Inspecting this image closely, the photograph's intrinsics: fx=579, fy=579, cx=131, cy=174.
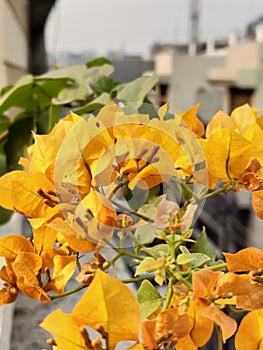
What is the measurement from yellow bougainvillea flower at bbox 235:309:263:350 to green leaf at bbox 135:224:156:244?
45 millimetres

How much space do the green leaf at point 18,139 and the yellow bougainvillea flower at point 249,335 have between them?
11.2 inches

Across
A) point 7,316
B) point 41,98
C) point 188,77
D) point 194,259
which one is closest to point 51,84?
point 41,98

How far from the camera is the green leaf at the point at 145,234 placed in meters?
0.22

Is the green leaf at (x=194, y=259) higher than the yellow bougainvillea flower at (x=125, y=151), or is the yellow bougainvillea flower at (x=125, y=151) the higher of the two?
the yellow bougainvillea flower at (x=125, y=151)

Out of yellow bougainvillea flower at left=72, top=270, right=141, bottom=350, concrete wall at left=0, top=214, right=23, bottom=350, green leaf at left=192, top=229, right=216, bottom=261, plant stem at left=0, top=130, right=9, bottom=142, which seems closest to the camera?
yellow bougainvillea flower at left=72, top=270, right=141, bottom=350

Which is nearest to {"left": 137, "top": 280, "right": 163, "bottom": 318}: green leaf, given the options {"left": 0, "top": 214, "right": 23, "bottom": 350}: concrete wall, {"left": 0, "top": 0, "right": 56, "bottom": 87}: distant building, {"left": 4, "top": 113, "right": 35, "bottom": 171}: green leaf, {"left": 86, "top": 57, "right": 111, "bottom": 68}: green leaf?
{"left": 0, "top": 214, "right": 23, "bottom": 350}: concrete wall

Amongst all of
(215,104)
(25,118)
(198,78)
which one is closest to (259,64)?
(215,104)

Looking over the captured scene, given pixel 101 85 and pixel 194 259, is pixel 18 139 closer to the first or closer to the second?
pixel 101 85

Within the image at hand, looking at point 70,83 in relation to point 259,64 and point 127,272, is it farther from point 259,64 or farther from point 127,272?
point 259,64

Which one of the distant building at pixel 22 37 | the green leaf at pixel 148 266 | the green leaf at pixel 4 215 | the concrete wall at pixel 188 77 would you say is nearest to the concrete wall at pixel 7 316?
the green leaf at pixel 4 215

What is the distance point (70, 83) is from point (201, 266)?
0.90ft

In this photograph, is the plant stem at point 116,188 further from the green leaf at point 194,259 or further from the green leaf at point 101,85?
the green leaf at point 101,85

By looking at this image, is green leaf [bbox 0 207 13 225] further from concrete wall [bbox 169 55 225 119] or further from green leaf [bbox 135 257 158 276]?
concrete wall [bbox 169 55 225 119]

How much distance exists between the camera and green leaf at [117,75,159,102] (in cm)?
40
